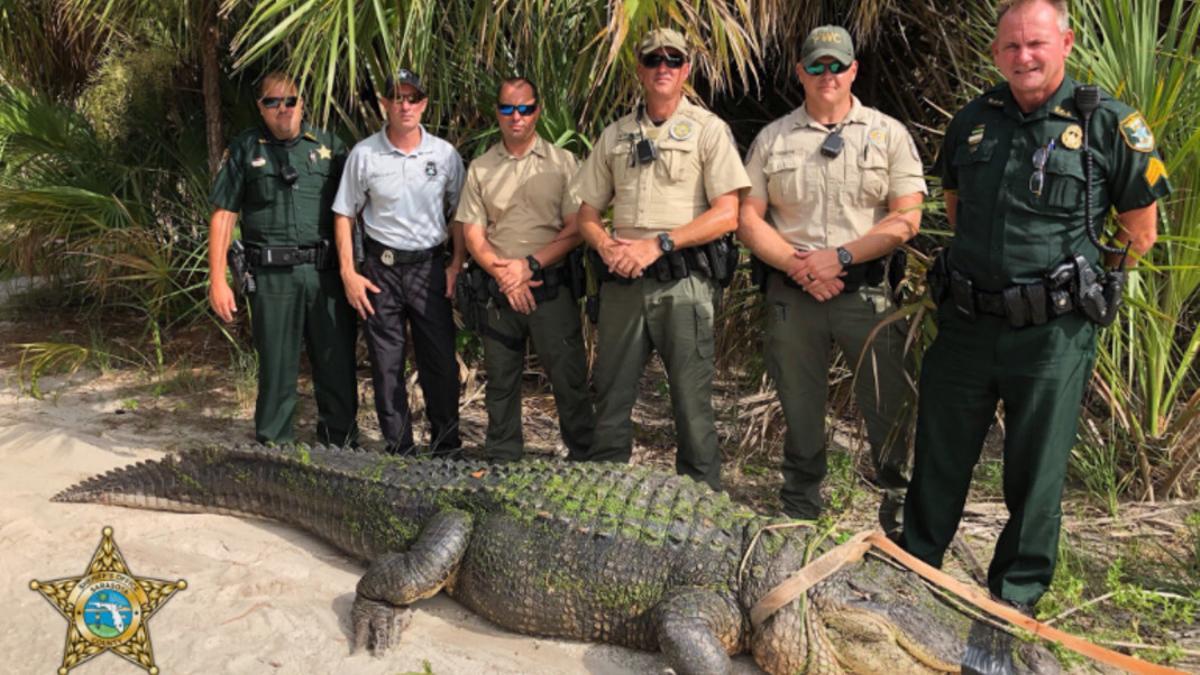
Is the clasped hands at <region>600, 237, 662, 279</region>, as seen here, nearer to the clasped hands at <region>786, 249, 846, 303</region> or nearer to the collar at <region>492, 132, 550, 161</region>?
the clasped hands at <region>786, 249, 846, 303</region>

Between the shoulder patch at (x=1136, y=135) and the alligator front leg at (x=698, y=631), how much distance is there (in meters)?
1.90

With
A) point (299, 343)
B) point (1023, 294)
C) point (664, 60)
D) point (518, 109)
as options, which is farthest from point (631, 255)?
point (299, 343)

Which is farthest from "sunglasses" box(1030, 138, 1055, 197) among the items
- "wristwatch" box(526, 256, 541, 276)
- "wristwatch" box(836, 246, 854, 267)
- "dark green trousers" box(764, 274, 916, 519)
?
"wristwatch" box(526, 256, 541, 276)

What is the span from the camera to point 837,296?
12.6 ft

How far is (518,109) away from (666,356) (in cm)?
129

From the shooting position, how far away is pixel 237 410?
→ 5.82 meters

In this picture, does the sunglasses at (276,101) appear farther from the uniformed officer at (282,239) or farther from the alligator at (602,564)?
the alligator at (602,564)

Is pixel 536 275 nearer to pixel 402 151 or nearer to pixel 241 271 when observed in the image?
pixel 402 151

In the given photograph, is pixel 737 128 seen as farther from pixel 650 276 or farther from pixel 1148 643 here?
pixel 1148 643

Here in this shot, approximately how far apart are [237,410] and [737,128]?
3.69 meters

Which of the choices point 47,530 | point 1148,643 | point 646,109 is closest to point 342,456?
point 47,530

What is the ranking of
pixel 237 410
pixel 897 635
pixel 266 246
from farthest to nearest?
pixel 237 410 < pixel 266 246 < pixel 897 635

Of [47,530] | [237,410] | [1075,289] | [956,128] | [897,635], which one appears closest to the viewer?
[897,635]

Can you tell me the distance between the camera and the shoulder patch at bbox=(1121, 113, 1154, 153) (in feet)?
9.74
